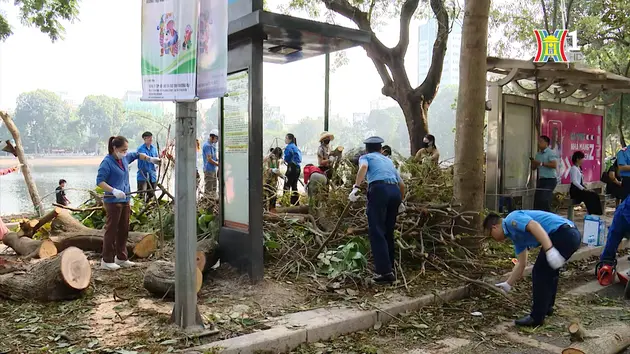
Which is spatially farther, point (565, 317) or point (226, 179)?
point (226, 179)

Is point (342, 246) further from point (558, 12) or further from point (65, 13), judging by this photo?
point (558, 12)

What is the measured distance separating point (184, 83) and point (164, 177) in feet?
17.0

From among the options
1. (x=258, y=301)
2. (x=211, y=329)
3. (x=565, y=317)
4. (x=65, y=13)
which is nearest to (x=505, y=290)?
(x=565, y=317)

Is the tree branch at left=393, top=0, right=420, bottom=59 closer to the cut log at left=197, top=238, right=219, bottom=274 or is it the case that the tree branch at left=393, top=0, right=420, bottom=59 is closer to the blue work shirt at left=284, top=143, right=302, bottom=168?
the blue work shirt at left=284, top=143, right=302, bottom=168

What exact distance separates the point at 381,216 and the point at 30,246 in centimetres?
500

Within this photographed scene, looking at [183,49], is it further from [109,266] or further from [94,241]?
[94,241]

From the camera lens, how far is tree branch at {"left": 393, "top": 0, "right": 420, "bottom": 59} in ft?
50.1

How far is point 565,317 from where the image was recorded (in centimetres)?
528

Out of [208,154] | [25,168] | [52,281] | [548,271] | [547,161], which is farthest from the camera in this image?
[25,168]

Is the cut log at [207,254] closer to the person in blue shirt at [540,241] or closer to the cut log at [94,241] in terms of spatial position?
the cut log at [94,241]

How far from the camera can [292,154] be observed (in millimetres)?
11234

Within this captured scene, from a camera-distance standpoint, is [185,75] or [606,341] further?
[606,341]

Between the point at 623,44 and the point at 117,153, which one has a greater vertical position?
the point at 623,44

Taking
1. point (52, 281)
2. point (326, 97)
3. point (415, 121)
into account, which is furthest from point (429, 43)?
point (52, 281)
